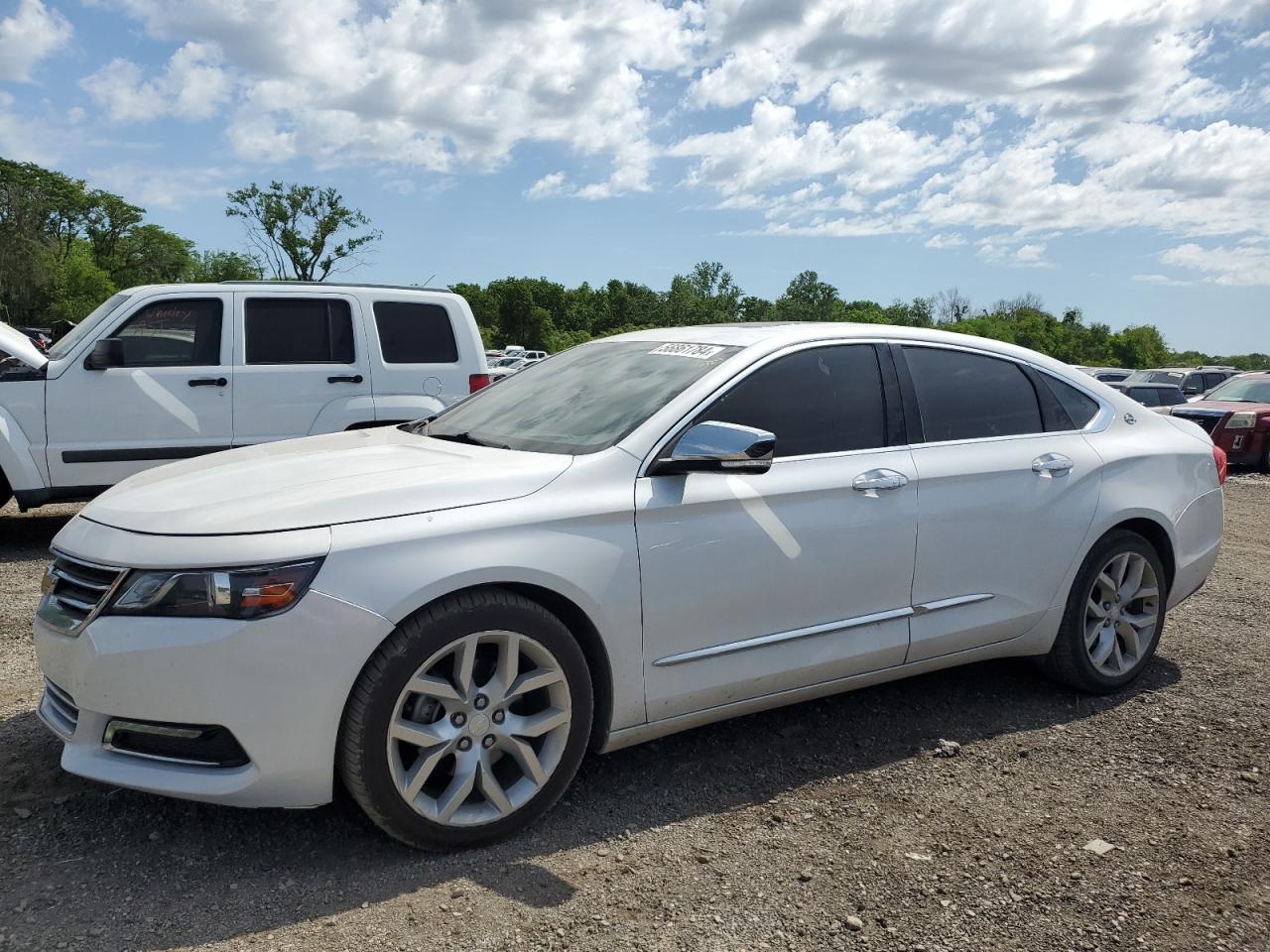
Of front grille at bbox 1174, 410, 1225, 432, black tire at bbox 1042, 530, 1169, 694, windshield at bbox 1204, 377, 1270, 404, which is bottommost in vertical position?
black tire at bbox 1042, 530, 1169, 694

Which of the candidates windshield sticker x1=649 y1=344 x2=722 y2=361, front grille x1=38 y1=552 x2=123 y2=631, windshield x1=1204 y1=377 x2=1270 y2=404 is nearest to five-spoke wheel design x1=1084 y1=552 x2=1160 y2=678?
windshield sticker x1=649 y1=344 x2=722 y2=361

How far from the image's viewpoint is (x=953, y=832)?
11.0 ft

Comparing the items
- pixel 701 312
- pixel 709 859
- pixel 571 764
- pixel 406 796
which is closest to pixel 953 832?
pixel 709 859

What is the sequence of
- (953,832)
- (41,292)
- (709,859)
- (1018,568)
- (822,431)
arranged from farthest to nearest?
(41,292), (1018,568), (822,431), (953,832), (709,859)

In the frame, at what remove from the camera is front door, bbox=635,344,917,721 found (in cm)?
339

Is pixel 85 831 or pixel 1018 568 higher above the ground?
pixel 1018 568

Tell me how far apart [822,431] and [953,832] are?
1.43 m

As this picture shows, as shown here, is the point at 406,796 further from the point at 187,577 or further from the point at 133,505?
the point at 133,505

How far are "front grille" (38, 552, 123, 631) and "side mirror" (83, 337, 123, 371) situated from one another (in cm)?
488

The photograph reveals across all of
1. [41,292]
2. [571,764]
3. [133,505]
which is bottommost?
[571,764]

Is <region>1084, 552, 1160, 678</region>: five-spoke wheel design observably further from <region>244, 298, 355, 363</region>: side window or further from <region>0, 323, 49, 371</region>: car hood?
<region>0, 323, 49, 371</region>: car hood

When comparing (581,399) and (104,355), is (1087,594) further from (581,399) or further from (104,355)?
(104,355)

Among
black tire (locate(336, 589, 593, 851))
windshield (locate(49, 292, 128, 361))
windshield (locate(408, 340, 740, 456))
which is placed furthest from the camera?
windshield (locate(49, 292, 128, 361))

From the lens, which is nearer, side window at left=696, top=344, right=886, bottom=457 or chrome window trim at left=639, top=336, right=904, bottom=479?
chrome window trim at left=639, top=336, right=904, bottom=479
